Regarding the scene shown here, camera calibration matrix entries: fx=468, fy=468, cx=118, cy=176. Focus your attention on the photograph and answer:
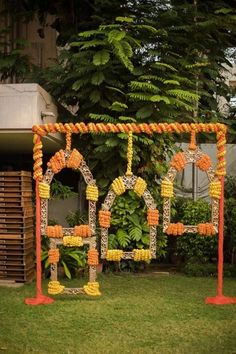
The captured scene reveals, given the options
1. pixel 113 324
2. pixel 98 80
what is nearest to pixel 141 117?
pixel 98 80

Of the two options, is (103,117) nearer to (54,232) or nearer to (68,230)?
(68,230)

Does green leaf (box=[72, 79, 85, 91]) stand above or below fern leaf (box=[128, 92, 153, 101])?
above

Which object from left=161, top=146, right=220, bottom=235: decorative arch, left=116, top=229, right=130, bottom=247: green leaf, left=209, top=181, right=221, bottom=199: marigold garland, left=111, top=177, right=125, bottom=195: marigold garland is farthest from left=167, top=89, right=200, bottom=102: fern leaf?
left=116, top=229, right=130, bottom=247: green leaf

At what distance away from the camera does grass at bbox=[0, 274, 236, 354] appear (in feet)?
14.2

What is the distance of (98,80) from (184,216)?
2824 millimetres

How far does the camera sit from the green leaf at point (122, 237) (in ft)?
25.2

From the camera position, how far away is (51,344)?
4.37 m

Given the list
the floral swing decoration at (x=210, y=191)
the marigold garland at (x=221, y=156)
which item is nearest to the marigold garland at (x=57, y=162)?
the floral swing decoration at (x=210, y=191)

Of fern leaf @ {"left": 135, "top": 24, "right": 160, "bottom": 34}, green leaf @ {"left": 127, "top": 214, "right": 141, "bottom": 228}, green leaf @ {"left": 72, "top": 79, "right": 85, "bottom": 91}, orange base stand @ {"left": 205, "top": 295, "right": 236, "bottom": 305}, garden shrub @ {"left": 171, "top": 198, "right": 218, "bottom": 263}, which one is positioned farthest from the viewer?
garden shrub @ {"left": 171, "top": 198, "right": 218, "bottom": 263}

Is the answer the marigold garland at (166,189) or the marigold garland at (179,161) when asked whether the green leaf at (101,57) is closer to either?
the marigold garland at (179,161)

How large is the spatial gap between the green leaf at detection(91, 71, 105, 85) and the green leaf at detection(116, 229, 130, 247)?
2.46 metres

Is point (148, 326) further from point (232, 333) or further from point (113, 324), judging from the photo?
point (232, 333)

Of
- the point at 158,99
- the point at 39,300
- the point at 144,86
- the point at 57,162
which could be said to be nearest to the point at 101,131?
the point at 57,162

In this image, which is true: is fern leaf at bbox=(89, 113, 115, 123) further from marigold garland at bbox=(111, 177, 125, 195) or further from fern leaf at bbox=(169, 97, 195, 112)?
marigold garland at bbox=(111, 177, 125, 195)
